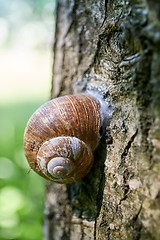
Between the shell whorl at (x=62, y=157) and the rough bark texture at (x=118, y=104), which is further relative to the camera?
the shell whorl at (x=62, y=157)

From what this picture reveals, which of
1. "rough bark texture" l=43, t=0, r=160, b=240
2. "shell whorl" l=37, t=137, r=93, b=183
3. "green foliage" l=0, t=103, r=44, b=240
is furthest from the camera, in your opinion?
"green foliage" l=0, t=103, r=44, b=240

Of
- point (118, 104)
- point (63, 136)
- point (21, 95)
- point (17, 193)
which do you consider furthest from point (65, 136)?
point (21, 95)

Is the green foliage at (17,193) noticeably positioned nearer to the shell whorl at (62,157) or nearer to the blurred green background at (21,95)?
the blurred green background at (21,95)

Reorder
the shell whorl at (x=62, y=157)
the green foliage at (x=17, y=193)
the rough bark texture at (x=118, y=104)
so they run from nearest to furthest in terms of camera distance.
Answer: the rough bark texture at (x=118, y=104) < the shell whorl at (x=62, y=157) < the green foliage at (x=17, y=193)

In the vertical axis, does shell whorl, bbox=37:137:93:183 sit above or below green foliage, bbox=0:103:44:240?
above

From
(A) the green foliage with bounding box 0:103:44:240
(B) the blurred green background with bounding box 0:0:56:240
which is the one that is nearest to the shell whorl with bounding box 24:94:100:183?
(B) the blurred green background with bounding box 0:0:56:240

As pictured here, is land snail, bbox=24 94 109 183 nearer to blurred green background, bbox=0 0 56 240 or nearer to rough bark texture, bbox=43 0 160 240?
rough bark texture, bbox=43 0 160 240

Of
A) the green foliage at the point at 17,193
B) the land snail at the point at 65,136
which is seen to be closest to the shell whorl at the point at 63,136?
the land snail at the point at 65,136

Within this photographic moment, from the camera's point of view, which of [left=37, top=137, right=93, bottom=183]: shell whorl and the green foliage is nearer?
[left=37, top=137, right=93, bottom=183]: shell whorl
